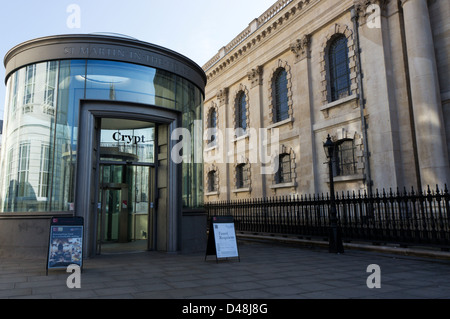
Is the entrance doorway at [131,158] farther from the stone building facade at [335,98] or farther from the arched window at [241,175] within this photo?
the arched window at [241,175]

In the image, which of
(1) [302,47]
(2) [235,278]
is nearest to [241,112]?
(1) [302,47]

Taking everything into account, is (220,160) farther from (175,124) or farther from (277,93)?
(175,124)

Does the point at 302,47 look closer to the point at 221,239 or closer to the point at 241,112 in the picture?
the point at 241,112

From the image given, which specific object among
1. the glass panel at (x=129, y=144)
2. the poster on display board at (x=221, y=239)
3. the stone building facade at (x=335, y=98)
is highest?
the stone building facade at (x=335, y=98)

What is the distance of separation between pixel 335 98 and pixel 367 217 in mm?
9453

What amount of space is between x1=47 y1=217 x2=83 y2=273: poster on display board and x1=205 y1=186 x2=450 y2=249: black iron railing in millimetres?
8575

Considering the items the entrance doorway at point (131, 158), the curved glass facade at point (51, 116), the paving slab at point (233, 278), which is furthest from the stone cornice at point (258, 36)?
the paving slab at point (233, 278)

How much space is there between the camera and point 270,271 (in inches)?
318

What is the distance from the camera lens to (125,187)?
13.5m

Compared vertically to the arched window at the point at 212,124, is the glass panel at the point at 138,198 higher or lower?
lower

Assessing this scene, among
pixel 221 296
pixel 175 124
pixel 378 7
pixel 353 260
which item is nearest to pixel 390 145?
pixel 378 7

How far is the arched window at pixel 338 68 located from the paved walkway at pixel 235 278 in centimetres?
1077

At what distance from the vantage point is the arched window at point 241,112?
2742 centimetres

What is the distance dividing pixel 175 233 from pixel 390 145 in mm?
10131
